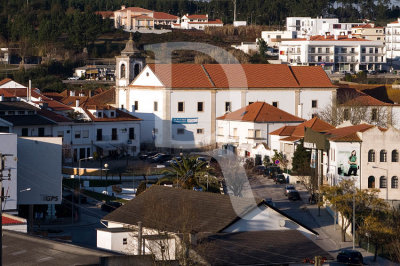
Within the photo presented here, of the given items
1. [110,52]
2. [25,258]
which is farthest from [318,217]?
[110,52]

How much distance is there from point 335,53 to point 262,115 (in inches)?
1919

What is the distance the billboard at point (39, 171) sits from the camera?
34906 millimetres

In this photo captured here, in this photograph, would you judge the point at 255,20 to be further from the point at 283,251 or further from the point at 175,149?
the point at 283,251

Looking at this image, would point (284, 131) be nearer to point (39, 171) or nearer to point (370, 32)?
point (39, 171)

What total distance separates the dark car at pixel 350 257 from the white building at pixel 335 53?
7062 cm

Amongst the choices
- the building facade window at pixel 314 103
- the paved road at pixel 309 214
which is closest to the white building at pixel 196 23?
the building facade window at pixel 314 103

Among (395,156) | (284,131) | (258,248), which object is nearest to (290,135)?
(284,131)

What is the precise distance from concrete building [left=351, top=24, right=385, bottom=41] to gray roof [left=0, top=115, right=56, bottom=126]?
71.7 metres

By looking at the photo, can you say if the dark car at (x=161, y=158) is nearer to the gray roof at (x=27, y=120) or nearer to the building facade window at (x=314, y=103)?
the gray roof at (x=27, y=120)

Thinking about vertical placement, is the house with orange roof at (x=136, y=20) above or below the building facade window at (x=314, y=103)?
above

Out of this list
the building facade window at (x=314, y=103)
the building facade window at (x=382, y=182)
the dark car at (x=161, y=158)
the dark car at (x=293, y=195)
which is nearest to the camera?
the dark car at (x=293, y=195)

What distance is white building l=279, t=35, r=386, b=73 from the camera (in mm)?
99938

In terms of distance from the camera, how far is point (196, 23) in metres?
131

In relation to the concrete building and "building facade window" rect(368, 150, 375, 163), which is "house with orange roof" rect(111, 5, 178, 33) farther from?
"building facade window" rect(368, 150, 375, 163)
